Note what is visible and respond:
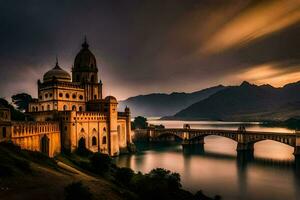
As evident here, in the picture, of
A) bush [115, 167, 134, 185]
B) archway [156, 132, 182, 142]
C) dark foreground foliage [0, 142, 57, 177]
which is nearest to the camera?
dark foreground foliage [0, 142, 57, 177]

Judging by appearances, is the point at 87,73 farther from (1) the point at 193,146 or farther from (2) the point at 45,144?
(1) the point at 193,146

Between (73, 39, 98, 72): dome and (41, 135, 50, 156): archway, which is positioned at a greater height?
(73, 39, 98, 72): dome

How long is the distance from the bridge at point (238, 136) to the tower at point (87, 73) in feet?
132

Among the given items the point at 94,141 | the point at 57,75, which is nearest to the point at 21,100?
the point at 57,75

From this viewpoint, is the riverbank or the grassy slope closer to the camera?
the grassy slope

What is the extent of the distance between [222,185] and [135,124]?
92399 millimetres

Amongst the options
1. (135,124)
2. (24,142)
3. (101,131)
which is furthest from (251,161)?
(135,124)

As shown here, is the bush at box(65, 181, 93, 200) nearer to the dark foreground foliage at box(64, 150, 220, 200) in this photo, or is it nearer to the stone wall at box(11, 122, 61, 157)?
the dark foreground foliage at box(64, 150, 220, 200)

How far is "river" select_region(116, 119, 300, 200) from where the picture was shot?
51.3 m

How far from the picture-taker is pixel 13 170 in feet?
107

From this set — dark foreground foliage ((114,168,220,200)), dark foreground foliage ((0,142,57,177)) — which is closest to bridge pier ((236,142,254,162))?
dark foreground foliage ((114,168,220,200))

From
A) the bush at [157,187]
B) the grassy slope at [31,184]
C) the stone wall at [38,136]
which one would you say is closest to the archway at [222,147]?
the bush at [157,187]

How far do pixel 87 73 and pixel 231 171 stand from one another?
4862cm

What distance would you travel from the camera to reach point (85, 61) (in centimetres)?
8894
